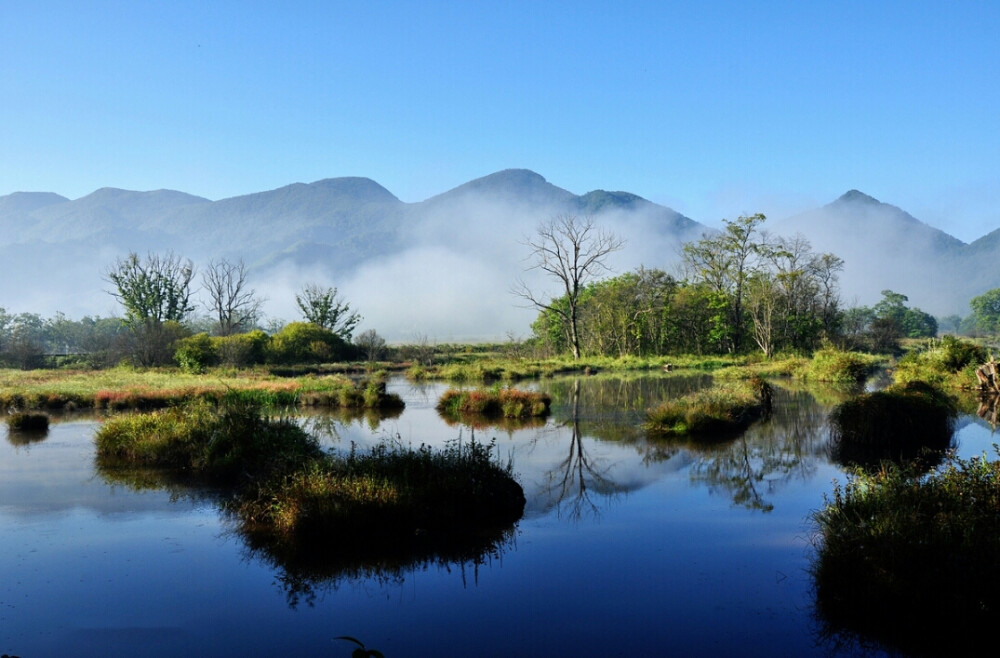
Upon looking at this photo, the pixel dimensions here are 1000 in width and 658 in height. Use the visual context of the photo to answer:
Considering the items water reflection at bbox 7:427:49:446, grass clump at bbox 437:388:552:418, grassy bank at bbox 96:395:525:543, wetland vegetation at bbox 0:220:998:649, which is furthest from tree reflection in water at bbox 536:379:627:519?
water reflection at bbox 7:427:49:446

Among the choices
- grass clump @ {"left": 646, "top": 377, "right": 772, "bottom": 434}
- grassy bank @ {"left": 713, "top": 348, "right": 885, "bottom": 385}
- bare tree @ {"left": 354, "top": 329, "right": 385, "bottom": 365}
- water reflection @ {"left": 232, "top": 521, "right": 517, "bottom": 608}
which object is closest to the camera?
water reflection @ {"left": 232, "top": 521, "right": 517, "bottom": 608}

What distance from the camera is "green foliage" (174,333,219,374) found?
4140 cm

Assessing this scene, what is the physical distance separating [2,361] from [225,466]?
149ft

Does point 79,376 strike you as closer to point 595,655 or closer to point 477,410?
point 477,410

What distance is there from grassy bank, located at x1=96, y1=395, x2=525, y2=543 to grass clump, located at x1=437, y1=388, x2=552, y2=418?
972 centimetres

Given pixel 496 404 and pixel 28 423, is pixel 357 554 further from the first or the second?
pixel 28 423

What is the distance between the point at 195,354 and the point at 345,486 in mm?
35359

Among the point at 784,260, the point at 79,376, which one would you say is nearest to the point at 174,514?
the point at 79,376

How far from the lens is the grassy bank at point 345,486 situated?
1055 centimetres

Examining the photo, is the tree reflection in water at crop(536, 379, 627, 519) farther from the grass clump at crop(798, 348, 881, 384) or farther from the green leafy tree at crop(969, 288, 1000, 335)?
the green leafy tree at crop(969, 288, 1000, 335)

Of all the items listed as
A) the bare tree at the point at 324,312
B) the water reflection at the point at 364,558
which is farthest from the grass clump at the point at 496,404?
the bare tree at the point at 324,312

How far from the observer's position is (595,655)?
22.4 feet

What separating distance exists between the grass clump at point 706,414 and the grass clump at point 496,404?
4401mm

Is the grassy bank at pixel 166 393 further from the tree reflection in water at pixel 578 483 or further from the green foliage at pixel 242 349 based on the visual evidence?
the tree reflection in water at pixel 578 483
